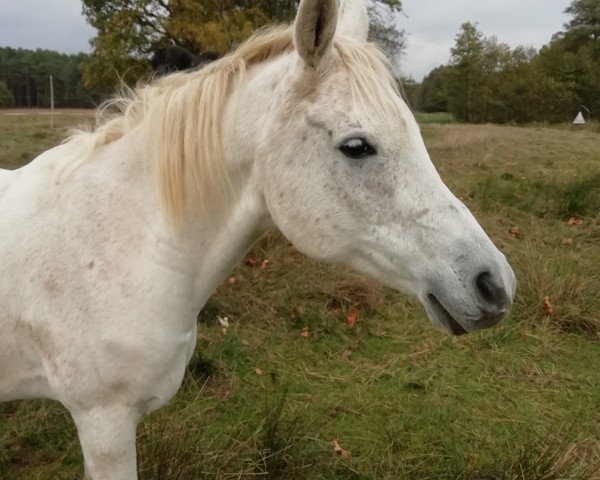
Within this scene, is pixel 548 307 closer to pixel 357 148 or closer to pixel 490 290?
pixel 490 290

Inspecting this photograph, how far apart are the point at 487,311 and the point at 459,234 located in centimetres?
26

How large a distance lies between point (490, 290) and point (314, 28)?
3.29ft

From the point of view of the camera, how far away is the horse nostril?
157cm

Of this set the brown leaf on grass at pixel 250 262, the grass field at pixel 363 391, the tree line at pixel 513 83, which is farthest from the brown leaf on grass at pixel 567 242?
the tree line at pixel 513 83

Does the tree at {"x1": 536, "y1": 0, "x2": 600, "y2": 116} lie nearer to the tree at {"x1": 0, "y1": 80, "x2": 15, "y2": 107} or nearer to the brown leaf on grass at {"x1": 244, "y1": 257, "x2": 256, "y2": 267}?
the brown leaf on grass at {"x1": 244, "y1": 257, "x2": 256, "y2": 267}

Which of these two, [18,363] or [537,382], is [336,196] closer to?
[18,363]

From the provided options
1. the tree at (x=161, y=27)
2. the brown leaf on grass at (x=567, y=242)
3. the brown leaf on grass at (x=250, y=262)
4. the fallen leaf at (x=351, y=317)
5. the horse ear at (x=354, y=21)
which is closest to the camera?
the horse ear at (x=354, y=21)

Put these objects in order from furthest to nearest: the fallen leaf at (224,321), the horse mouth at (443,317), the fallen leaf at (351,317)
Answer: the fallen leaf at (351,317) < the fallen leaf at (224,321) < the horse mouth at (443,317)

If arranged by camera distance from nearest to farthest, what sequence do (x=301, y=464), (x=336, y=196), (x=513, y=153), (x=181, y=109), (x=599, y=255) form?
1. (x=336, y=196)
2. (x=181, y=109)
3. (x=301, y=464)
4. (x=599, y=255)
5. (x=513, y=153)

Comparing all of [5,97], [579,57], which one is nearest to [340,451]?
[579,57]

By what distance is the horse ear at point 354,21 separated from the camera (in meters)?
2.07

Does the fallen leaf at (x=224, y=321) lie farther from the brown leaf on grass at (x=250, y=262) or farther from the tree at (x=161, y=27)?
the tree at (x=161, y=27)

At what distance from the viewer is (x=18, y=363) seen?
198 centimetres

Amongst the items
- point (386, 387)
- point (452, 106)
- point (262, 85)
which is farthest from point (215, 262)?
point (452, 106)
